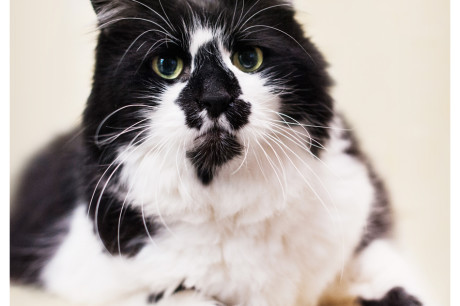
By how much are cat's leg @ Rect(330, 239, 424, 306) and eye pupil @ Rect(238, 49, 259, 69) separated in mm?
515

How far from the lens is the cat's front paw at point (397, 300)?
1133 mm

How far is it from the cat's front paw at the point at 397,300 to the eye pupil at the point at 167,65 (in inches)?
26.1

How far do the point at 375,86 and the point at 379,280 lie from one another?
0.43m

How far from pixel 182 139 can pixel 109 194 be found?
0.24 m

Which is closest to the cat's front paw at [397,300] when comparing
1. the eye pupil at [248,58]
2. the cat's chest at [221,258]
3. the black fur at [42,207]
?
the cat's chest at [221,258]

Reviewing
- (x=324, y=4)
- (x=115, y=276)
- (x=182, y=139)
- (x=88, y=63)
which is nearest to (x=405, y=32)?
(x=324, y=4)

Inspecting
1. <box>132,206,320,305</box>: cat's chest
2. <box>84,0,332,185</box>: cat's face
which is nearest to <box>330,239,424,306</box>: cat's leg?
<box>132,206,320,305</box>: cat's chest

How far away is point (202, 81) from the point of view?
883 mm

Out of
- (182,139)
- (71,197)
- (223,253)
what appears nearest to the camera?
(182,139)

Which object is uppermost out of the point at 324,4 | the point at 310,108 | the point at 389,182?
the point at 324,4

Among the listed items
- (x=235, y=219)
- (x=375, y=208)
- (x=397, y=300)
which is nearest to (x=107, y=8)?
(x=235, y=219)

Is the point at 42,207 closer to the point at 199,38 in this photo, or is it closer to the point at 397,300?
the point at 199,38

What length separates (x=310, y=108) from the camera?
3.35ft

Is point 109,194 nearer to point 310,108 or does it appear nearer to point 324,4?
point 310,108
